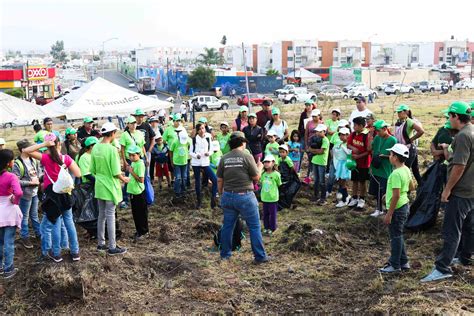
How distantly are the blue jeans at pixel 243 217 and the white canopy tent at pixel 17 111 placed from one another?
9.30 meters

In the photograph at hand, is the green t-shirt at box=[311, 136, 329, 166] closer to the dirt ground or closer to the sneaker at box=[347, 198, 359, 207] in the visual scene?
the sneaker at box=[347, 198, 359, 207]

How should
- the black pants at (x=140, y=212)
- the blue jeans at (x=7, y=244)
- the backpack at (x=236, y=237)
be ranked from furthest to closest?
the black pants at (x=140, y=212) < the backpack at (x=236, y=237) < the blue jeans at (x=7, y=244)

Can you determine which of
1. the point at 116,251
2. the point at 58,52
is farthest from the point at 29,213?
the point at 58,52

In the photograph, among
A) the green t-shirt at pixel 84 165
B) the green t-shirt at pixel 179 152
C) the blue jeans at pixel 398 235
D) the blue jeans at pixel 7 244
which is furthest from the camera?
the green t-shirt at pixel 179 152

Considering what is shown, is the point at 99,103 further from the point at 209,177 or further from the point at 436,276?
the point at 436,276

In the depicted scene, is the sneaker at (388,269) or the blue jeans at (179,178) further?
the blue jeans at (179,178)

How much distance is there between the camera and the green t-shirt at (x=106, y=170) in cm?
620

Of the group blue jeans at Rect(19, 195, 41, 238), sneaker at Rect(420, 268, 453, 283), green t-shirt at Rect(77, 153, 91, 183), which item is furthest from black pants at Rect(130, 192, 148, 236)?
sneaker at Rect(420, 268, 453, 283)

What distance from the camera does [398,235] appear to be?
5445mm

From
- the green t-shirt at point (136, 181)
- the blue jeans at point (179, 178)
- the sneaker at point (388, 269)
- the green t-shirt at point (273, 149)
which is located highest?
the green t-shirt at point (273, 149)

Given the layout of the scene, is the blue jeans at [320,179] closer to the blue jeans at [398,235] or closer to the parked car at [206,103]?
the blue jeans at [398,235]

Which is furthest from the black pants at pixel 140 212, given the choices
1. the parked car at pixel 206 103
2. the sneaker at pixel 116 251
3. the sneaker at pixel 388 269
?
the parked car at pixel 206 103

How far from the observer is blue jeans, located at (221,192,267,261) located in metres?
5.95

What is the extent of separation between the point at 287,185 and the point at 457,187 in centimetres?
392
